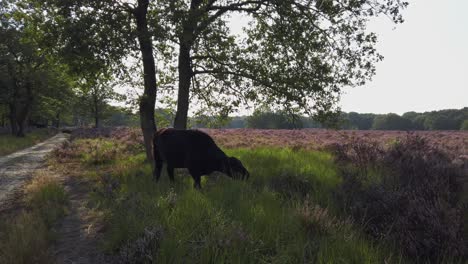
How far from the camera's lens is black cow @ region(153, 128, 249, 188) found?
8.03 metres

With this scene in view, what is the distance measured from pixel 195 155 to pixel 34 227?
3.99 m

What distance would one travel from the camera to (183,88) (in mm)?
13547

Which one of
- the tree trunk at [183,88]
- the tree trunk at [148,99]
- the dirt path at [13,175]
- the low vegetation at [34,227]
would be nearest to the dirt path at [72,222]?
the dirt path at [13,175]

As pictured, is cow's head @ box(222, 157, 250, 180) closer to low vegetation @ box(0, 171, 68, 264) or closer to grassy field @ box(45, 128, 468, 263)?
grassy field @ box(45, 128, 468, 263)

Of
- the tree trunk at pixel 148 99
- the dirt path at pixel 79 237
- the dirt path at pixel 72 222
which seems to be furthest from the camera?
the tree trunk at pixel 148 99

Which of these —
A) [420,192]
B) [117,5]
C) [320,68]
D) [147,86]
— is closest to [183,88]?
[147,86]

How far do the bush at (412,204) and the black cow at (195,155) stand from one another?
291cm

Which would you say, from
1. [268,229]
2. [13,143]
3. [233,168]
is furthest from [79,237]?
[13,143]

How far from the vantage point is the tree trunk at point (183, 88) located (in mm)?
13344

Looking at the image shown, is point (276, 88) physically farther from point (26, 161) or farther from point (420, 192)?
point (26, 161)

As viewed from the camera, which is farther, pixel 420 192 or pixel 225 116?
pixel 225 116

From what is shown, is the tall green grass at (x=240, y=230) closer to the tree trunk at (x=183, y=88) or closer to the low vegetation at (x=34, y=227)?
the low vegetation at (x=34, y=227)

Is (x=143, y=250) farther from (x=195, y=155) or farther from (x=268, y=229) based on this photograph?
(x=195, y=155)

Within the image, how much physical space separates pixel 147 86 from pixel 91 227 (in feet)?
27.5
